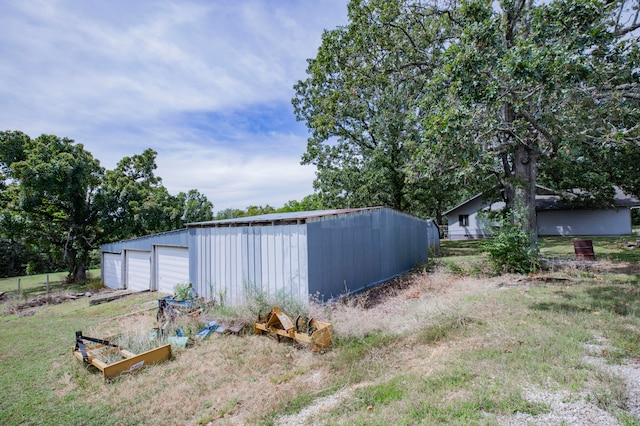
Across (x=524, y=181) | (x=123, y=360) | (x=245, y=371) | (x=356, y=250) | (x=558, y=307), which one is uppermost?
(x=524, y=181)

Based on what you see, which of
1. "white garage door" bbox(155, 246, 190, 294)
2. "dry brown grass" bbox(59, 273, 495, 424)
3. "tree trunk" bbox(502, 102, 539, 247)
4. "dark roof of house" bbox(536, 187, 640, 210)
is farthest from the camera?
"dark roof of house" bbox(536, 187, 640, 210)

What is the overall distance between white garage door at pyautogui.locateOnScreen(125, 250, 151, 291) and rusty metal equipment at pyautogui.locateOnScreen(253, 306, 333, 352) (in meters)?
9.17

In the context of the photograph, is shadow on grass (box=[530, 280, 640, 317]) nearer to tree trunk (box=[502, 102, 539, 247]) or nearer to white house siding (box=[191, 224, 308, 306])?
tree trunk (box=[502, 102, 539, 247])

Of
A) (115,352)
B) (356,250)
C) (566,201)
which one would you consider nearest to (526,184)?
(356,250)

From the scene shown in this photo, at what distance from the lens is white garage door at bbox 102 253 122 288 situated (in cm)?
1466

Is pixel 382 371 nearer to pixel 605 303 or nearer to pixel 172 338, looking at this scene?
pixel 172 338

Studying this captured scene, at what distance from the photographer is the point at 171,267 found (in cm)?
1193

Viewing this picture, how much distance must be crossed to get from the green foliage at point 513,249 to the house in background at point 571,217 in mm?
12099

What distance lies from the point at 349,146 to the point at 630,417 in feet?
57.2

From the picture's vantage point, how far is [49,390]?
4.37 m

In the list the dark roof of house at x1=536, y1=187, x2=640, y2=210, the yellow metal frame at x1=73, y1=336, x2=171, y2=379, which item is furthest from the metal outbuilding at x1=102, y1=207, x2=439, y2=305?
the dark roof of house at x1=536, y1=187, x2=640, y2=210

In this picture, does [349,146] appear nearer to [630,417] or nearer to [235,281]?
[235,281]

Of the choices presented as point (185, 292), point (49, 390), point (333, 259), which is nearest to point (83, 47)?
point (185, 292)

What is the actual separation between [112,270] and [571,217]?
3033cm
